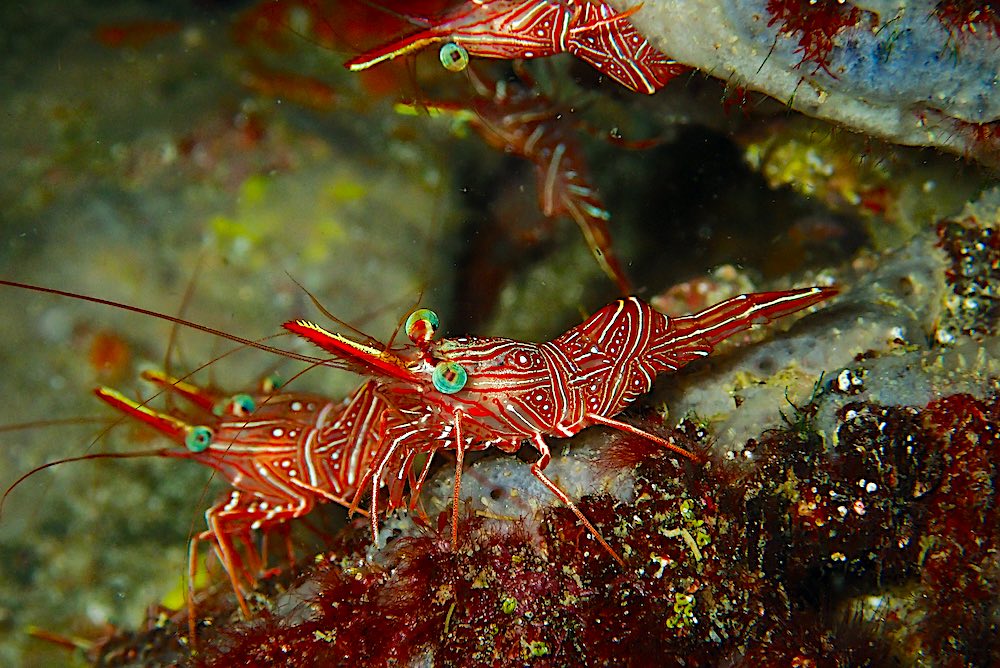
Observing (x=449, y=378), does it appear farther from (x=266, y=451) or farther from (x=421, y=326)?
(x=266, y=451)

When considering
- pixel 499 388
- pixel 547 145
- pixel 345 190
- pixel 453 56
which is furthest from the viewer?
pixel 547 145

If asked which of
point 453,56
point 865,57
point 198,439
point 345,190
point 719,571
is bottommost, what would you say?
point 719,571

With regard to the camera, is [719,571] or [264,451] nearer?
[719,571]

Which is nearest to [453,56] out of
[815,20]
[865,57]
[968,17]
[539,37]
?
[539,37]

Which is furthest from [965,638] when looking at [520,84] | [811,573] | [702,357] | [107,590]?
[107,590]

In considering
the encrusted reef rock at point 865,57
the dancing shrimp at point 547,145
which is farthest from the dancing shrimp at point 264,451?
the encrusted reef rock at point 865,57

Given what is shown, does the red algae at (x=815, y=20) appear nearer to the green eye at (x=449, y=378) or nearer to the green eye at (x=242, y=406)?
the green eye at (x=449, y=378)

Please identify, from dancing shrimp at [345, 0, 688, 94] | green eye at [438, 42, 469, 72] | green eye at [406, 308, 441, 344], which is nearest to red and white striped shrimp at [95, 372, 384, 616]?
green eye at [406, 308, 441, 344]
